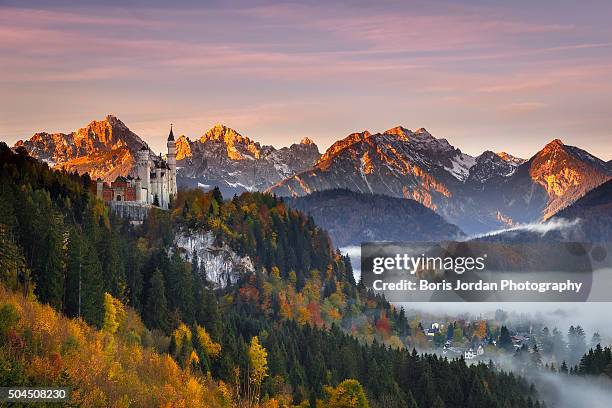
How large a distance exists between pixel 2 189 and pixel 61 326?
1600 inches

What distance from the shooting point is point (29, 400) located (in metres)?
102

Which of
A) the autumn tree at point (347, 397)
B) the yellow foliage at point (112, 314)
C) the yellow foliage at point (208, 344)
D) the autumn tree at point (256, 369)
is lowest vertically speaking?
the autumn tree at point (347, 397)

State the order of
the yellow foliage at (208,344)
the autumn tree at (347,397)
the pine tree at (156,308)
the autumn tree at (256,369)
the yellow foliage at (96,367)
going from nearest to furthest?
the yellow foliage at (96,367) < the autumn tree at (256,369) < the pine tree at (156,308) < the yellow foliage at (208,344) < the autumn tree at (347,397)

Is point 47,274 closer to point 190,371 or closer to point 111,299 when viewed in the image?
point 111,299

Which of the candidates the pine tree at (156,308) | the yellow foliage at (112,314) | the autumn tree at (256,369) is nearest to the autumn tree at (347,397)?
the autumn tree at (256,369)

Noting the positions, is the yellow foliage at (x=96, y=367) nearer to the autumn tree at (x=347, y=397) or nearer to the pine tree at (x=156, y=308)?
the pine tree at (x=156, y=308)

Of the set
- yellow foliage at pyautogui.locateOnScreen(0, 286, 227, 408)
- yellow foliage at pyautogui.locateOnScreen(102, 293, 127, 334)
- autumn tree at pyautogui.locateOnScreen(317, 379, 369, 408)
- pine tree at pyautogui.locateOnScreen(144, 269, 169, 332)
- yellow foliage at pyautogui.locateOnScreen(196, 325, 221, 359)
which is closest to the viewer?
yellow foliage at pyautogui.locateOnScreen(0, 286, 227, 408)

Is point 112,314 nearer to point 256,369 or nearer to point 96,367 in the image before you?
point 96,367

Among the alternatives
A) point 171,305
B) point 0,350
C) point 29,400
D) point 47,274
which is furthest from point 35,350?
point 171,305

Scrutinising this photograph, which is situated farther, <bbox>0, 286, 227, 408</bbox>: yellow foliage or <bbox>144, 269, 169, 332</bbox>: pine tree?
<bbox>144, 269, 169, 332</bbox>: pine tree

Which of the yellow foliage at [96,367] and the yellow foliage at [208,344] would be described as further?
the yellow foliage at [208,344]

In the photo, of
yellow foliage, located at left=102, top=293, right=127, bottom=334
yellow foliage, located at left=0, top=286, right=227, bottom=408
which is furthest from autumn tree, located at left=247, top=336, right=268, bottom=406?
yellow foliage, located at left=102, top=293, right=127, bottom=334

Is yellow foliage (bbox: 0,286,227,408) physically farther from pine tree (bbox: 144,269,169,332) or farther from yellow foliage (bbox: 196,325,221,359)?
yellow foliage (bbox: 196,325,221,359)

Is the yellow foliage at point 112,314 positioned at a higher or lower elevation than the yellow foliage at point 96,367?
higher
